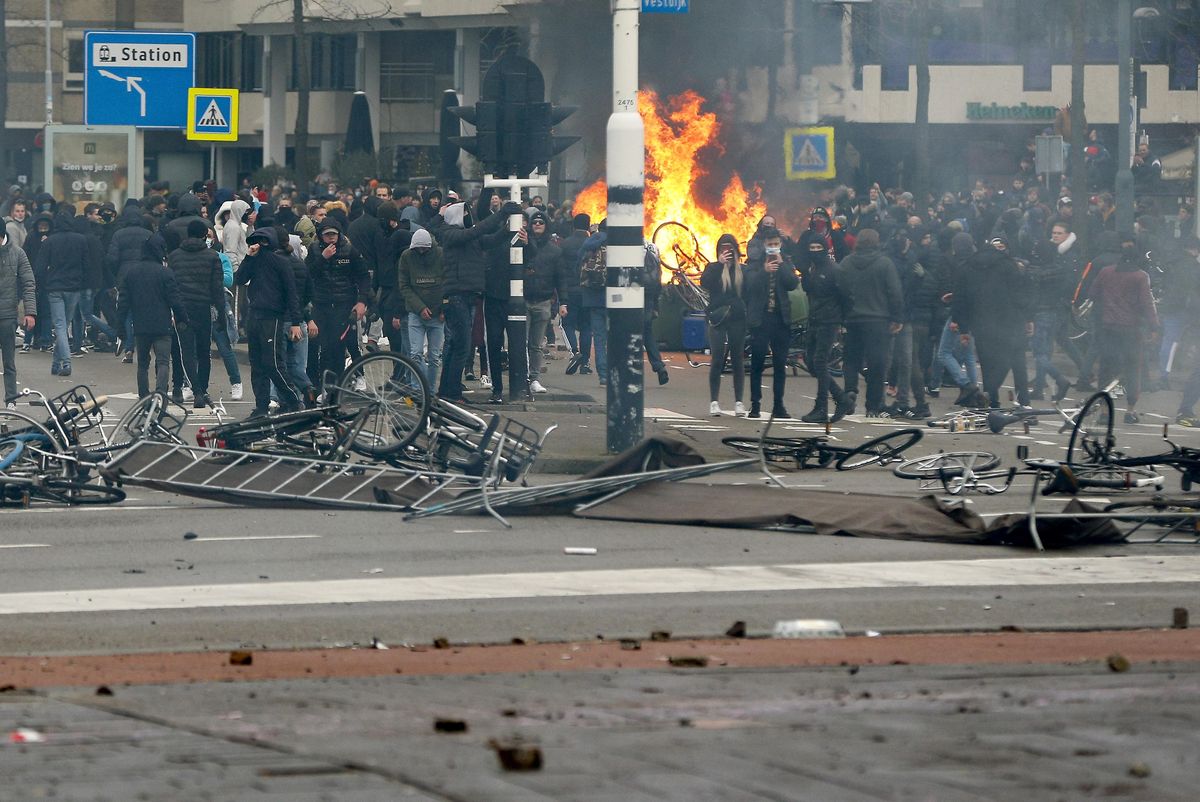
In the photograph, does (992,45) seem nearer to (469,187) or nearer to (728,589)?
(469,187)

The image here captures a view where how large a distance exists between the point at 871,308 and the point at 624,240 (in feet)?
15.5

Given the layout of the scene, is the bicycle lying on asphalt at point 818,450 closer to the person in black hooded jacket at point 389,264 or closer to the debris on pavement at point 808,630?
the debris on pavement at point 808,630

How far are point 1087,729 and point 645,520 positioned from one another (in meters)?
5.95

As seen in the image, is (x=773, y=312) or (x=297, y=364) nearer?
(x=297, y=364)

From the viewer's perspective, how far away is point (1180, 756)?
18.7 ft

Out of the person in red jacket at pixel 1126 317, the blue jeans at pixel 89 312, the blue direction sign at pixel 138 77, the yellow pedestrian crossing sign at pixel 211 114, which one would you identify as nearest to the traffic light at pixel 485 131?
the person in red jacket at pixel 1126 317

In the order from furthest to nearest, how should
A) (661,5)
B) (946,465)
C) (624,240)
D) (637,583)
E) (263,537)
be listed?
(661,5) < (624,240) < (946,465) < (263,537) < (637,583)

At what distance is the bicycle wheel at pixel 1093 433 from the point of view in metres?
12.9

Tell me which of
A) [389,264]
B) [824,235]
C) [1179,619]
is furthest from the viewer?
[824,235]

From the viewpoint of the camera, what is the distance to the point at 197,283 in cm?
1861

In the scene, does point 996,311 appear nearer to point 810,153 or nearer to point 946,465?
point 946,465

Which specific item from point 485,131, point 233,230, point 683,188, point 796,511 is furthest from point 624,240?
point 683,188

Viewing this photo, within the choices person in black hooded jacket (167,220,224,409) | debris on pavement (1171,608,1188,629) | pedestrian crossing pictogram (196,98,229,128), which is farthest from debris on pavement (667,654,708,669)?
pedestrian crossing pictogram (196,98,229,128)

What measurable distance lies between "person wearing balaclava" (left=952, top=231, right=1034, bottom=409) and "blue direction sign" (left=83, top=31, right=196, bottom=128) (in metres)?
13.4
